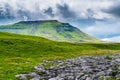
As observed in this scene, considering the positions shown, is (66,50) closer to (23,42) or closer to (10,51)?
(23,42)

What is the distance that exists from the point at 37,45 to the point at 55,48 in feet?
24.5

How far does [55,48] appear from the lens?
117000mm

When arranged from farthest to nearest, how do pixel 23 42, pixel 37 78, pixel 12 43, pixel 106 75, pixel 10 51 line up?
pixel 23 42 < pixel 12 43 < pixel 10 51 < pixel 37 78 < pixel 106 75

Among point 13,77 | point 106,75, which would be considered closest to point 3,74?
point 13,77

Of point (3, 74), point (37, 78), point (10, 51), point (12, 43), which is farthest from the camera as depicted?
point (12, 43)

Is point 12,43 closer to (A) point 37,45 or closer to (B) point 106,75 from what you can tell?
(A) point 37,45

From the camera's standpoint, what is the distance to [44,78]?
47062mm

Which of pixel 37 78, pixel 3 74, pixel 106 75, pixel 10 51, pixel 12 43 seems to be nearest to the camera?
pixel 106 75

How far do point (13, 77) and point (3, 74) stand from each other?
2.97m

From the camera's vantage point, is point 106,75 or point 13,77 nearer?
point 106,75

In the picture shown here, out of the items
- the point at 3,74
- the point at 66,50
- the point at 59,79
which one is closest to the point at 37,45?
the point at 66,50

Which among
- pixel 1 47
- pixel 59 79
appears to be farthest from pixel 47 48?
pixel 59 79

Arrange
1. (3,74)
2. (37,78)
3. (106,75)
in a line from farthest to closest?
(3,74), (37,78), (106,75)

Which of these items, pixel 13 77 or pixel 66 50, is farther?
pixel 66 50
